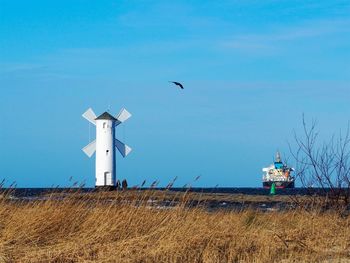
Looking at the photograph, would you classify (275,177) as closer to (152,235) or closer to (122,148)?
(122,148)

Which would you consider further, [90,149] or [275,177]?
[275,177]

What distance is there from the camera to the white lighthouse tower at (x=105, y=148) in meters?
43.1

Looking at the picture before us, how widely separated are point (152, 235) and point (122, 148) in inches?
1322

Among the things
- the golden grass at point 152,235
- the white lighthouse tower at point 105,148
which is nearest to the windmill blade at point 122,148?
the white lighthouse tower at point 105,148

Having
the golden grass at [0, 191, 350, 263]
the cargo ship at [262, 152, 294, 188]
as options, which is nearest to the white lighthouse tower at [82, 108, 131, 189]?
the golden grass at [0, 191, 350, 263]

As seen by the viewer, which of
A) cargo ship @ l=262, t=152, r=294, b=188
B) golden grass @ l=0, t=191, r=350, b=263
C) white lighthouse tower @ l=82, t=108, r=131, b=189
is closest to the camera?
golden grass @ l=0, t=191, r=350, b=263

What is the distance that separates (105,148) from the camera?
43062 millimetres

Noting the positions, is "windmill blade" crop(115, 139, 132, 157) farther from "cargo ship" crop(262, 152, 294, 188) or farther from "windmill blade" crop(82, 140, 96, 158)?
"cargo ship" crop(262, 152, 294, 188)

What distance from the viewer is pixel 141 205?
14.2m

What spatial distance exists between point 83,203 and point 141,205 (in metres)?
1.13

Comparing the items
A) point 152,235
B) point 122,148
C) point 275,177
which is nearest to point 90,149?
point 122,148

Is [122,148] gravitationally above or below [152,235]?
above

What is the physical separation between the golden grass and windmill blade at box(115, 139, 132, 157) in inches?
1187

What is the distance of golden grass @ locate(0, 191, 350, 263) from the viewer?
10.7 m
